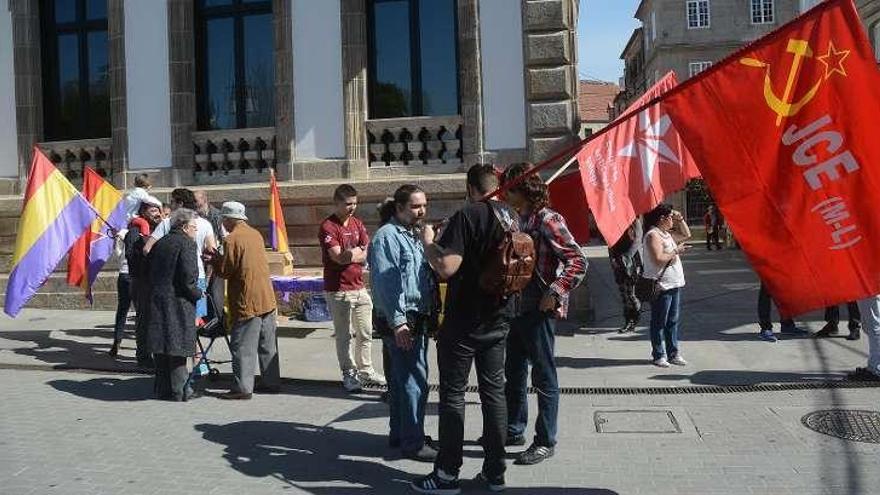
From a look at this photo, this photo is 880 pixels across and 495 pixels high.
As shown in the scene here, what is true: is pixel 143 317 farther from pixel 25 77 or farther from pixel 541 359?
pixel 25 77

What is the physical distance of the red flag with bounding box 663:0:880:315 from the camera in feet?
14.3

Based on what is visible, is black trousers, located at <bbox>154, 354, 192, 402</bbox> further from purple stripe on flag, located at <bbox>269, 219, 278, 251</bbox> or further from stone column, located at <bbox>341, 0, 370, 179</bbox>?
stone column, located at <bbox>341, 0, 370, 179</bbox>

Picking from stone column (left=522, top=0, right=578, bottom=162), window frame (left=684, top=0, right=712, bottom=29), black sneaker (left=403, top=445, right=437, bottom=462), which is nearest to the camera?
black sneaker (left=403, top=445, right=437, bottom=462)

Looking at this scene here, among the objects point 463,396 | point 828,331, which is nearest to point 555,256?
point 463,396

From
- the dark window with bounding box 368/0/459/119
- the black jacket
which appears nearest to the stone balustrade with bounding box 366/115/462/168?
the dark window with bounding box 368/0/459/119

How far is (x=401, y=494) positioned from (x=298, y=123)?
28.3 feet

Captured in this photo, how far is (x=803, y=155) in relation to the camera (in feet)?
14.7

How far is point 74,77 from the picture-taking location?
14.4 m

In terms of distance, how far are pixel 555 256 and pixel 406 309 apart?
107 cm

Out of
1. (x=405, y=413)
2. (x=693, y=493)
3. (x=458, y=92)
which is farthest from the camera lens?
Answer: (x=458, y=92)

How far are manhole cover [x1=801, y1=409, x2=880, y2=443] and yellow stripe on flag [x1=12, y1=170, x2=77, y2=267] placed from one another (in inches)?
300

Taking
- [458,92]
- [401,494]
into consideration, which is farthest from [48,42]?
[401,494]

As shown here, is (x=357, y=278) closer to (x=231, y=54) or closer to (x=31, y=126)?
(x=231, y=54)

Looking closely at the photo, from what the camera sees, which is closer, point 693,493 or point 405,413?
point 693,493
